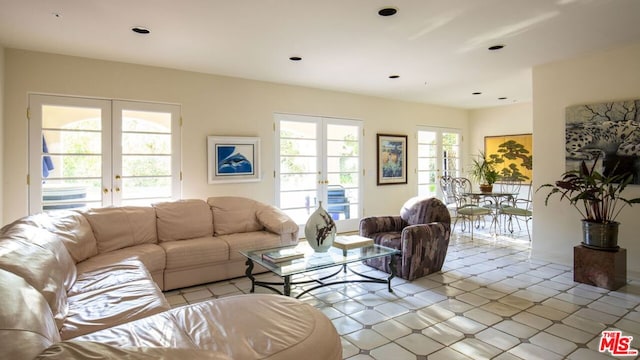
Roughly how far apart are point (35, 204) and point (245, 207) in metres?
2.26

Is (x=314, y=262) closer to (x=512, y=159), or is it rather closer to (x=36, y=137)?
(x=36, y=137)

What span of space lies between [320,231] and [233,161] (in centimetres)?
214

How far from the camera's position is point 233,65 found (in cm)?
439

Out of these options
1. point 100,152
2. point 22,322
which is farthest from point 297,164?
point 22,322

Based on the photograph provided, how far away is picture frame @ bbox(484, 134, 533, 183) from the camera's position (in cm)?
720

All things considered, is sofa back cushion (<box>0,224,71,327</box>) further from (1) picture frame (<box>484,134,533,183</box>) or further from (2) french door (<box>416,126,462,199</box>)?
(1) picture frame (<box>484,134,533,183</box>)

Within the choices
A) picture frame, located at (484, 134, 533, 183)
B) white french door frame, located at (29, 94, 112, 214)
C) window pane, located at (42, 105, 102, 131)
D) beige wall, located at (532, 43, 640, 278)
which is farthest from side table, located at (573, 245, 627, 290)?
white french door frame, located at (29, 94, 112, 214)

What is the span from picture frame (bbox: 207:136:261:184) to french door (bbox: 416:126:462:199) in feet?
11.9

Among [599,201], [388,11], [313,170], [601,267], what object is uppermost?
[388,11]

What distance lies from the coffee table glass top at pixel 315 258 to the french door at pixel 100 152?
195 centimetres

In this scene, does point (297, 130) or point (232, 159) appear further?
point (297, 130)

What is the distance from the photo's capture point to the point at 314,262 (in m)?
3.12

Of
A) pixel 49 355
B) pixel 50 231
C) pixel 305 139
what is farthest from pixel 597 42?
pixel 50 231

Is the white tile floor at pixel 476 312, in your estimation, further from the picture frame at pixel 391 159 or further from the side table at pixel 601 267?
the picture frame at pixel 391 159
